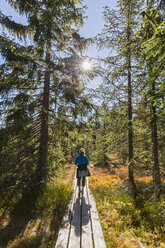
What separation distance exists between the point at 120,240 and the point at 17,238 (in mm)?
3082

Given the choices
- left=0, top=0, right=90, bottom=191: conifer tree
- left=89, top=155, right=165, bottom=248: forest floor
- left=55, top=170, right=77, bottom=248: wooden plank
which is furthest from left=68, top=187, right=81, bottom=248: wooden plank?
left=0, top=0, right=90, bottom=191: conifer tree

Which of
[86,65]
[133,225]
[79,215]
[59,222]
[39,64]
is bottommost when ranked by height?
[133,225]

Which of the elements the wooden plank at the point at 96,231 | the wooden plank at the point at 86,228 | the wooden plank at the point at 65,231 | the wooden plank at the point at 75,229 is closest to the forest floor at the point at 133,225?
the wooden plank at the point at 96,231

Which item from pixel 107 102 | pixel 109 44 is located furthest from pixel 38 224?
pixel 109 44

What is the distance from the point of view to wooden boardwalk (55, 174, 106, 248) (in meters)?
3.43

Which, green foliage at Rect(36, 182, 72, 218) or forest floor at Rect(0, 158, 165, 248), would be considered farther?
green foliage at Rect(36, 182, 72, 218)

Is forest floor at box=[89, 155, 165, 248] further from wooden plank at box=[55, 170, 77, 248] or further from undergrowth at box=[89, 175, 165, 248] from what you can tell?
wooden plank at box=[55, 170, 77, 248]

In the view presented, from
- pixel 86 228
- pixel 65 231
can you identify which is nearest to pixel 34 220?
pixel 65 231

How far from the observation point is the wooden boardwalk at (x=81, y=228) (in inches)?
135

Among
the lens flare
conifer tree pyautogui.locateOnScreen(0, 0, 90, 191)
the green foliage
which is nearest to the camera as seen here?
the green foliage

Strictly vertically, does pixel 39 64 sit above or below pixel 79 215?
above

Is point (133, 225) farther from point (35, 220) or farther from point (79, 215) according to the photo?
point (35, 220)

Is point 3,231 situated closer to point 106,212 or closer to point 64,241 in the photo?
point 64,241

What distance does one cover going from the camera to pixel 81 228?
4.07 metres
